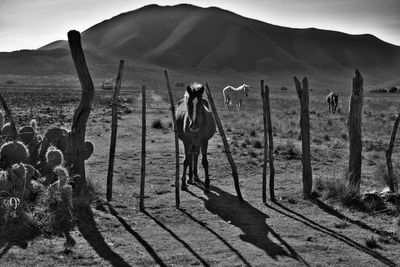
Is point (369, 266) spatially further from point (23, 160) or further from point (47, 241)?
point (23, 160)

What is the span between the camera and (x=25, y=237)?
6840 millimetres

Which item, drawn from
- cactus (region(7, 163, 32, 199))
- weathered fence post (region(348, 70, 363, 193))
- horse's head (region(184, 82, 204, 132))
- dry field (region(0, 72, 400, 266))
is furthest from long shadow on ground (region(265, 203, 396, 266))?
cactus (region(7, 163, 32, 199))

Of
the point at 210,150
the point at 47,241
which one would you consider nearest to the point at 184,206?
the point at 47,241

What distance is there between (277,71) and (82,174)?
542 feet

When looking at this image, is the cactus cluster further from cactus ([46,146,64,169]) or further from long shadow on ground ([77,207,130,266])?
long shadow on ground ([77,207,130,266])

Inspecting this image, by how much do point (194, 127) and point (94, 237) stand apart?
10.2 feet

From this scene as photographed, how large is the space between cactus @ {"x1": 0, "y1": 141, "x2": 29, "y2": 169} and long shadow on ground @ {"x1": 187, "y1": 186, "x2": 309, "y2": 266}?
11.2 ft

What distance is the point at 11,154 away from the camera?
843 cm

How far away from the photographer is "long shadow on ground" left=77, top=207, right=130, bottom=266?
6.38 m

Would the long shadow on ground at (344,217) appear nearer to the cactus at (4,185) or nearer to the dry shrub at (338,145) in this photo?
the cactus at (4,185)

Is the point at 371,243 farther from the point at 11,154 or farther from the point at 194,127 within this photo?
the point at 11,154

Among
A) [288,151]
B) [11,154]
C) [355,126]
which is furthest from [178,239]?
Result: [288,151]

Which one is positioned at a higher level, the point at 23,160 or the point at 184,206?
the point at 23,160

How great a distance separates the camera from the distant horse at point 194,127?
9430mm
